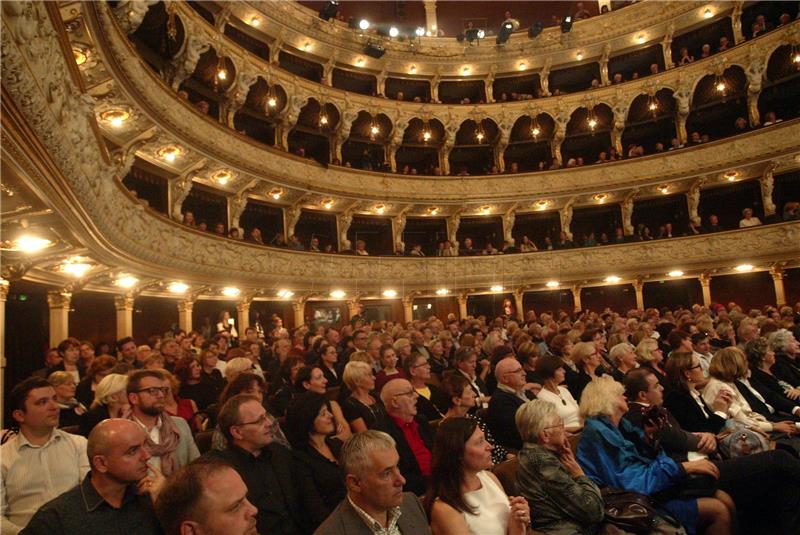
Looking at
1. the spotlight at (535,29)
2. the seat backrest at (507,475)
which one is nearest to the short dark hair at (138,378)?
the seat backrest at (507,475)

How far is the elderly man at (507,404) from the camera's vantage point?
3.95 metres

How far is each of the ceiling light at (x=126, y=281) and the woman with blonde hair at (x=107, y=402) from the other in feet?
24.2

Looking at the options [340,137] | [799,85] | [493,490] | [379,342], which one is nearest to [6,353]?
[379,342]

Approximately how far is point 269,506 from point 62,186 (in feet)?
13.1

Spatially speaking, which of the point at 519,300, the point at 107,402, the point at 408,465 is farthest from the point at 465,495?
the point at 519,300

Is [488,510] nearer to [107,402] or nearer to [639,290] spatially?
[107,402]

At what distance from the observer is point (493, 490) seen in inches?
103

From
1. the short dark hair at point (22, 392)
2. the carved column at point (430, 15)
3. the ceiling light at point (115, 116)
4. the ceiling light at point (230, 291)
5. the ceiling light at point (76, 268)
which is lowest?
the short dark hair at point (22, 392)

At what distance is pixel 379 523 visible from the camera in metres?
2.21

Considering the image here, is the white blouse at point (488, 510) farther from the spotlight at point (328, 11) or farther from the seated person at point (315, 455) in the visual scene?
the spotlight at point (328, 11)

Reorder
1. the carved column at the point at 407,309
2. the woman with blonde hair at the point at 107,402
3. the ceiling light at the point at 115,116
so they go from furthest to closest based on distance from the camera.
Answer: the carved column at the point at 407,309 → the ceiling light at the point at 115,116 → the woman with blonde hair at the point at 107,402

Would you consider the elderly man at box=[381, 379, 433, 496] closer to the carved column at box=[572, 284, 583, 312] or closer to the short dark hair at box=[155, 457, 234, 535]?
the short dark hair at box=[155, 457, 234, 535]

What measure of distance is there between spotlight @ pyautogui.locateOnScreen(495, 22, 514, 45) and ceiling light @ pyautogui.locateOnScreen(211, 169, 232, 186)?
13033mm

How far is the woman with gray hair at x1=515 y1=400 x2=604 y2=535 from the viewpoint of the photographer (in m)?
2.65
